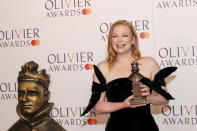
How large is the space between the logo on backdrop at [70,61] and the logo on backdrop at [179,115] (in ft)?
2.42

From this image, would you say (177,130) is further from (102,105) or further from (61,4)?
(61,4)

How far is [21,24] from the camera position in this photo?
285cm

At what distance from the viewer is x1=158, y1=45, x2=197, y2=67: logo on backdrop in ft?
8.13

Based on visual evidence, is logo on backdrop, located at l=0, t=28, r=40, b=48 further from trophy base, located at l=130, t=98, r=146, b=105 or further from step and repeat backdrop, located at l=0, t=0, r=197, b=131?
trophy base, located at l=130, t=98, r=146, b=105

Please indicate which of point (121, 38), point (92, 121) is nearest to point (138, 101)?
point (121, 38)

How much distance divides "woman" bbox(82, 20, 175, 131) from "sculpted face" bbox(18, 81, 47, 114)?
0.60 meters

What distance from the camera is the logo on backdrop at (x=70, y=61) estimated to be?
8.83 feet

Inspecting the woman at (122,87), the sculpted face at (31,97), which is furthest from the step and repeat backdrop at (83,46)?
the woman at (122,87)

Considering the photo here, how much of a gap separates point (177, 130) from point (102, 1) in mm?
1235

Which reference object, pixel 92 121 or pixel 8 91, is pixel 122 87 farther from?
pixel 8 91

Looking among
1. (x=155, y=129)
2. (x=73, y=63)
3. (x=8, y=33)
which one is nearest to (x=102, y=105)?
(x=155, y=129)

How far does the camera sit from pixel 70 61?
2738 millimetres

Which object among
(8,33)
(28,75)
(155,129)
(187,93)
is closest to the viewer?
(155,129)

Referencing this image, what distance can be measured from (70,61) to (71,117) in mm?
494
